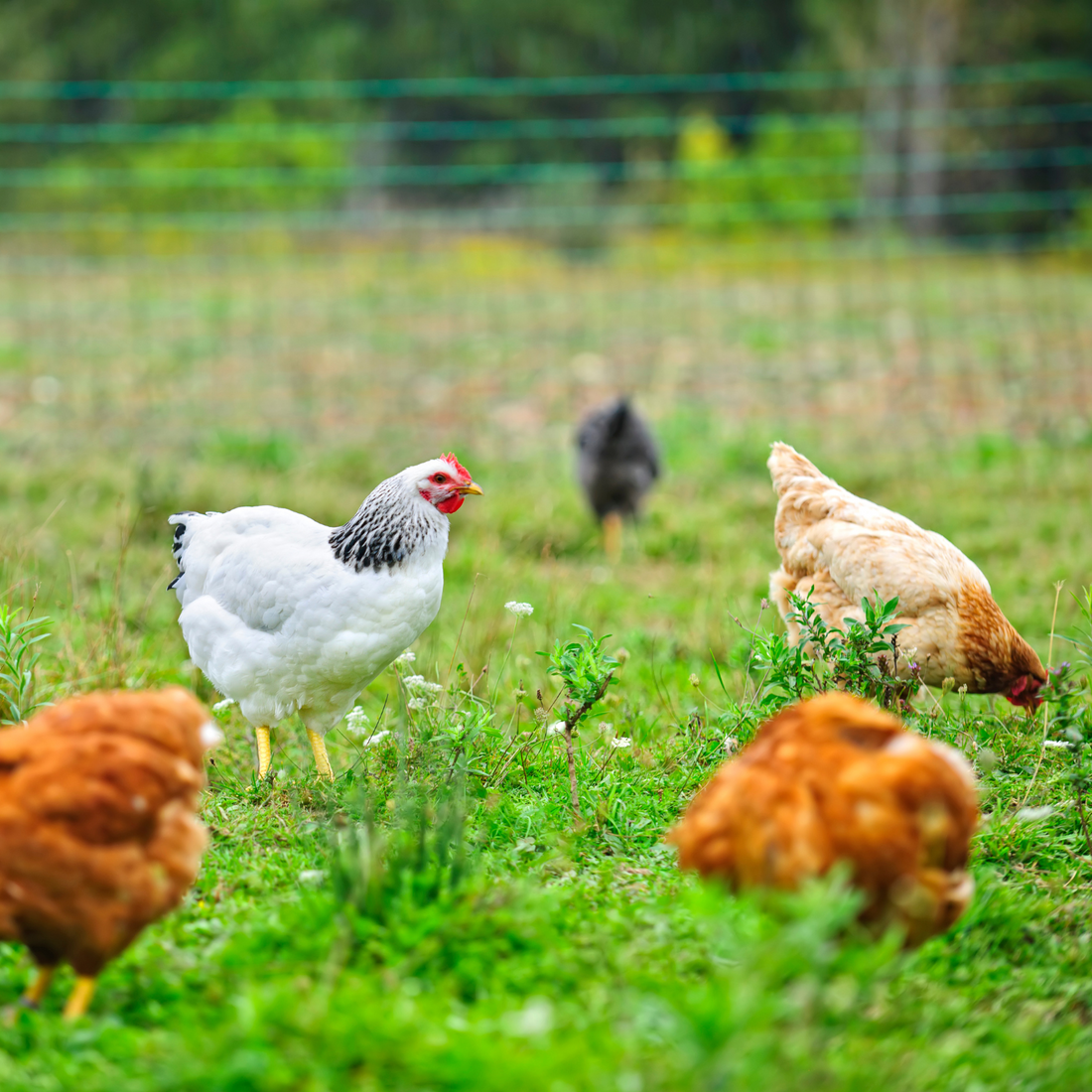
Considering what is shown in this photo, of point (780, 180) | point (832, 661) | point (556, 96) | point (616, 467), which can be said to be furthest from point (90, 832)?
point (556, 96)

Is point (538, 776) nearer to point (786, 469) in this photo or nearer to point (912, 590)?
point (912, 590)

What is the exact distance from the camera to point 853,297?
13.1 m

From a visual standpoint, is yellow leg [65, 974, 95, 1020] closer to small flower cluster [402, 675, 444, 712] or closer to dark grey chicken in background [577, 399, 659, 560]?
small flower cluster [402, 675, 444, 712]

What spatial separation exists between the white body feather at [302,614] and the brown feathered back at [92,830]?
2.65 ft

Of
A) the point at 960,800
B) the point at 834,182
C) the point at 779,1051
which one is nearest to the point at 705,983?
the point at 779,1051

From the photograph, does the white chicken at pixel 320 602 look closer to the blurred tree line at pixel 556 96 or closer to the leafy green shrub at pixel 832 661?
the leafy green shrub at pixel 832 661

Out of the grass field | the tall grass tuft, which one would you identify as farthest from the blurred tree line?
the tall grass tuft

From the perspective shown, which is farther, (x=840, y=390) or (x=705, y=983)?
(x=840, y=390)

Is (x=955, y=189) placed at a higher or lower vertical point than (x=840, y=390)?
higher

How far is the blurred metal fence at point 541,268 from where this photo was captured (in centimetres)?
885

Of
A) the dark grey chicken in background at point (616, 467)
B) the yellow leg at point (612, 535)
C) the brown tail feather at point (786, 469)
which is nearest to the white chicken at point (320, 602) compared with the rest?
the brown tail feather at point (786, 469)

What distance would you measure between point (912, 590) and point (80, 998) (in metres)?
2.39

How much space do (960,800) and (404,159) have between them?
18032mm

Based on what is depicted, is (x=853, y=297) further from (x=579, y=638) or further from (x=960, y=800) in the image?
(x=960, y=800)
